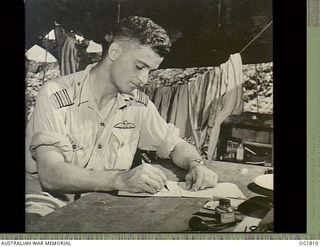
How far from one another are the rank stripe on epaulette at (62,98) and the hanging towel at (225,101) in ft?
2.21

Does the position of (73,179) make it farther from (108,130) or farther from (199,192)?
(199,192)

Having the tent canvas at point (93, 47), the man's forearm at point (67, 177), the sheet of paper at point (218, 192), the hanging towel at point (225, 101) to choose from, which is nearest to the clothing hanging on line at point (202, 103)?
the hanging towel at point (225, 101)

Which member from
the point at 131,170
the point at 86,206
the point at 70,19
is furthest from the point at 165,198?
the point at 70,19

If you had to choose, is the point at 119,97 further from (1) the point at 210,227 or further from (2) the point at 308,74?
(2) the point at 308,74

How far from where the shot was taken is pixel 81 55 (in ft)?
6.48

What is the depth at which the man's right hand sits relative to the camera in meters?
1.97

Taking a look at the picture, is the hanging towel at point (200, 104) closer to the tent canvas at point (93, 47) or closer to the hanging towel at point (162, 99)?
the hanging towel at point (162, 99)

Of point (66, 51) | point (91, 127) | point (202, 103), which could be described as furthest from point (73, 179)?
point (202, 103)

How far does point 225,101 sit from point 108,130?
57 centimetres

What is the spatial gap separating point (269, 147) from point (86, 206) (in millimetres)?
895

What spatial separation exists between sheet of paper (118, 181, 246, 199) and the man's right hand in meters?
0.02

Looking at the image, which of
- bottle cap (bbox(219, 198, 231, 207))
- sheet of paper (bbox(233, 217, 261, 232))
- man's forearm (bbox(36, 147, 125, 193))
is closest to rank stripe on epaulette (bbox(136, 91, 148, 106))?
man's forearm (bbox(36, 147, 125, 193))

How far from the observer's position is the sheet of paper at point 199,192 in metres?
1.97

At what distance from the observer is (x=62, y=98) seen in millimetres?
1975
